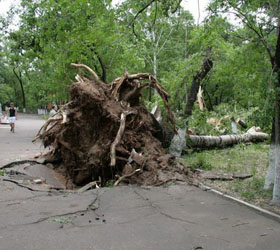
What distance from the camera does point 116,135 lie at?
8.48 meters

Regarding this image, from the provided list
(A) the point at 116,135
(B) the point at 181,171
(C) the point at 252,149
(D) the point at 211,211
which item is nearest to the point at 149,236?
(D) the point at 211,211

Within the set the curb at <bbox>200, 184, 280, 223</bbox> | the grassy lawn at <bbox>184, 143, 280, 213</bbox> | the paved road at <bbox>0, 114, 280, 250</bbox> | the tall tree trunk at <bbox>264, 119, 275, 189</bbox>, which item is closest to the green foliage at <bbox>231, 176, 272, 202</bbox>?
the grassy lawn at <bbox>184, 143, 280, 213</bbox>

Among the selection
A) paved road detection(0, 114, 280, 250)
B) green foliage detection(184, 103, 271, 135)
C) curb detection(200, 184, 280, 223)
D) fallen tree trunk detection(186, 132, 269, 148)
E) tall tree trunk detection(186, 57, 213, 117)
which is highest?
tall tree trunk detection(186, 57, 213, 117)

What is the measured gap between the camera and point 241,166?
381 inches

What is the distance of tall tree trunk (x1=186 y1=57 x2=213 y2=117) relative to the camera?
1036cm

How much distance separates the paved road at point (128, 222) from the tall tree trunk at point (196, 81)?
5.11 m

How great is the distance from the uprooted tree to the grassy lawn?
48.7 inches

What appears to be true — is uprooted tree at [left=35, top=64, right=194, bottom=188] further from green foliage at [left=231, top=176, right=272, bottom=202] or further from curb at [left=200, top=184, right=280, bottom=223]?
green foliage at [left=231, top=176, right=272, bottom=202]

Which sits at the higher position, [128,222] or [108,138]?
[108,138]

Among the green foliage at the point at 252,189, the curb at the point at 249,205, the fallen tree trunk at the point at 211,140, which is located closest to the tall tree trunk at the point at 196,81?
the fallen tree trunk at the point at 211,140

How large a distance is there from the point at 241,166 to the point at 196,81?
3207 millimetres

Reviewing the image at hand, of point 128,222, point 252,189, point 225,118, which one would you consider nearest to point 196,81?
point 225,118

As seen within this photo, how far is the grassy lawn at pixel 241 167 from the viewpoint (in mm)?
6457

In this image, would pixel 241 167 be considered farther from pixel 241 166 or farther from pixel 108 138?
pixel 108 138
